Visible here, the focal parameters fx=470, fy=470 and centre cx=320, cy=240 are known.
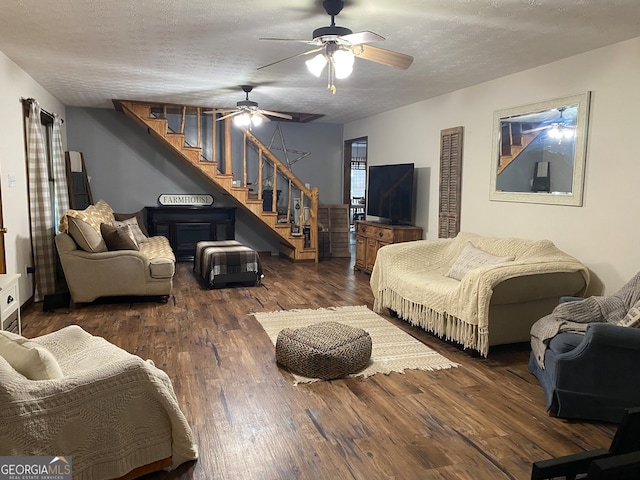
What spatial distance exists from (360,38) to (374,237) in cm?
386

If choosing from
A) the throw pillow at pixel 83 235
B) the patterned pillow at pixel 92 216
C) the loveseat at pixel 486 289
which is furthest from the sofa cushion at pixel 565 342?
the patterned pillow at pixel 92 216

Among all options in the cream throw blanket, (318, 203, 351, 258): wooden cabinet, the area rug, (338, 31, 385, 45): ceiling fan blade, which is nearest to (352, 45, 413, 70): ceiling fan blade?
(338, 31, 385, 45): ceiling fan blade

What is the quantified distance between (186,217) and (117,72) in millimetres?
3220

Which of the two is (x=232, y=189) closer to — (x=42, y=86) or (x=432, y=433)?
(x=42, y=86)

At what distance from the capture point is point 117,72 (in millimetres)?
4789

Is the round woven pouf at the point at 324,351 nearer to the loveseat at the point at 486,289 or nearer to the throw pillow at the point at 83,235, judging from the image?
the loveseat at the point at 486,289

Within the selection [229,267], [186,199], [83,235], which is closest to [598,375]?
[229,267]

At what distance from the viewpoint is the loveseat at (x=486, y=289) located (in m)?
3.42

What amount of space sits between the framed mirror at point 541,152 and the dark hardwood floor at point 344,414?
1448 mm

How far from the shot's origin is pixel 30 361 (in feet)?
6.05

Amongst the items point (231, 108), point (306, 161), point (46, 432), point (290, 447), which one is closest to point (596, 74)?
point (290, 447)

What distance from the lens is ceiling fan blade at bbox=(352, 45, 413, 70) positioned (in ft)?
9.84

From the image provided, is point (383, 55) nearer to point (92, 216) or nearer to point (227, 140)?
point (92, 216)

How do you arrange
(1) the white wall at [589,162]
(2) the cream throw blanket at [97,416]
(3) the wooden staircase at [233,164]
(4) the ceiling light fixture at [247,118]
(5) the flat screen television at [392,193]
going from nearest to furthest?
(2) the cream throw blanket at [97,416], (1) the white wall at [589,162], (4) the ceiling light fixture at [247,118], (5) the flat screen television at [392,193], (3) the wooden staircase at [233,164]
